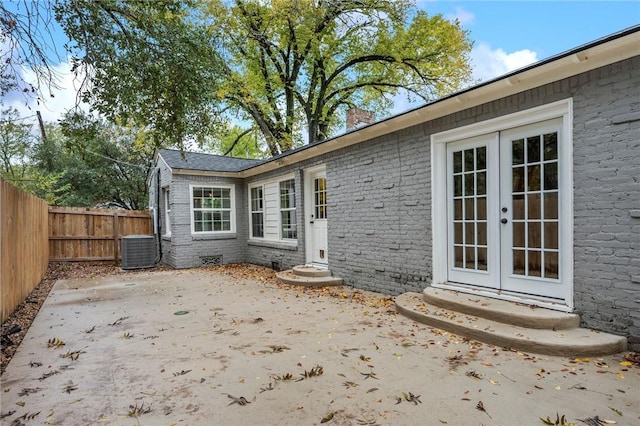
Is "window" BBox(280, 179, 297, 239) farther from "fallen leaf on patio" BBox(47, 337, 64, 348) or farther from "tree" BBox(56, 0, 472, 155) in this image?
"fallen leaf on patio" BBox(47, 337, 64, 348)

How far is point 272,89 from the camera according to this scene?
53.5 ft

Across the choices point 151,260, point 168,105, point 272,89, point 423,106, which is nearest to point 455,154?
point 423,106

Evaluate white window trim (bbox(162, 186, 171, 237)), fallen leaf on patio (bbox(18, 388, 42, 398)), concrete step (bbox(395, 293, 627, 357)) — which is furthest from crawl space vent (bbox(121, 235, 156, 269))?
concrete step (bbox(395, 293, 627, 357))

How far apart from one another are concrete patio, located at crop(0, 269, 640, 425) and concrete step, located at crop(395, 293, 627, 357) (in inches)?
3.1

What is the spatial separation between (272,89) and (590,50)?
1464 cm

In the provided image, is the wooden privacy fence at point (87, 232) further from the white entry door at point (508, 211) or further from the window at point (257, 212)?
the white entry door at point (508, 211)

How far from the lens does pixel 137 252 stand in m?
9.82

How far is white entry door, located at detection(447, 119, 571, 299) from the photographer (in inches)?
150

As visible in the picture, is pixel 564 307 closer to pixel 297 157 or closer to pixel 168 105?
pixel 168 105

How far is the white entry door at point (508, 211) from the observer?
3.81m

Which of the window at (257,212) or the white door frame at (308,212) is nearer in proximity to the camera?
the white door frame at (308,212)

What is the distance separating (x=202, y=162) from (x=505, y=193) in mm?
8994

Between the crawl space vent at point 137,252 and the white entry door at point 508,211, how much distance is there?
851 centimetres

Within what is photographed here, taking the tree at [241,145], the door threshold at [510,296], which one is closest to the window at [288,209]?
the door threshold at [510,296]
